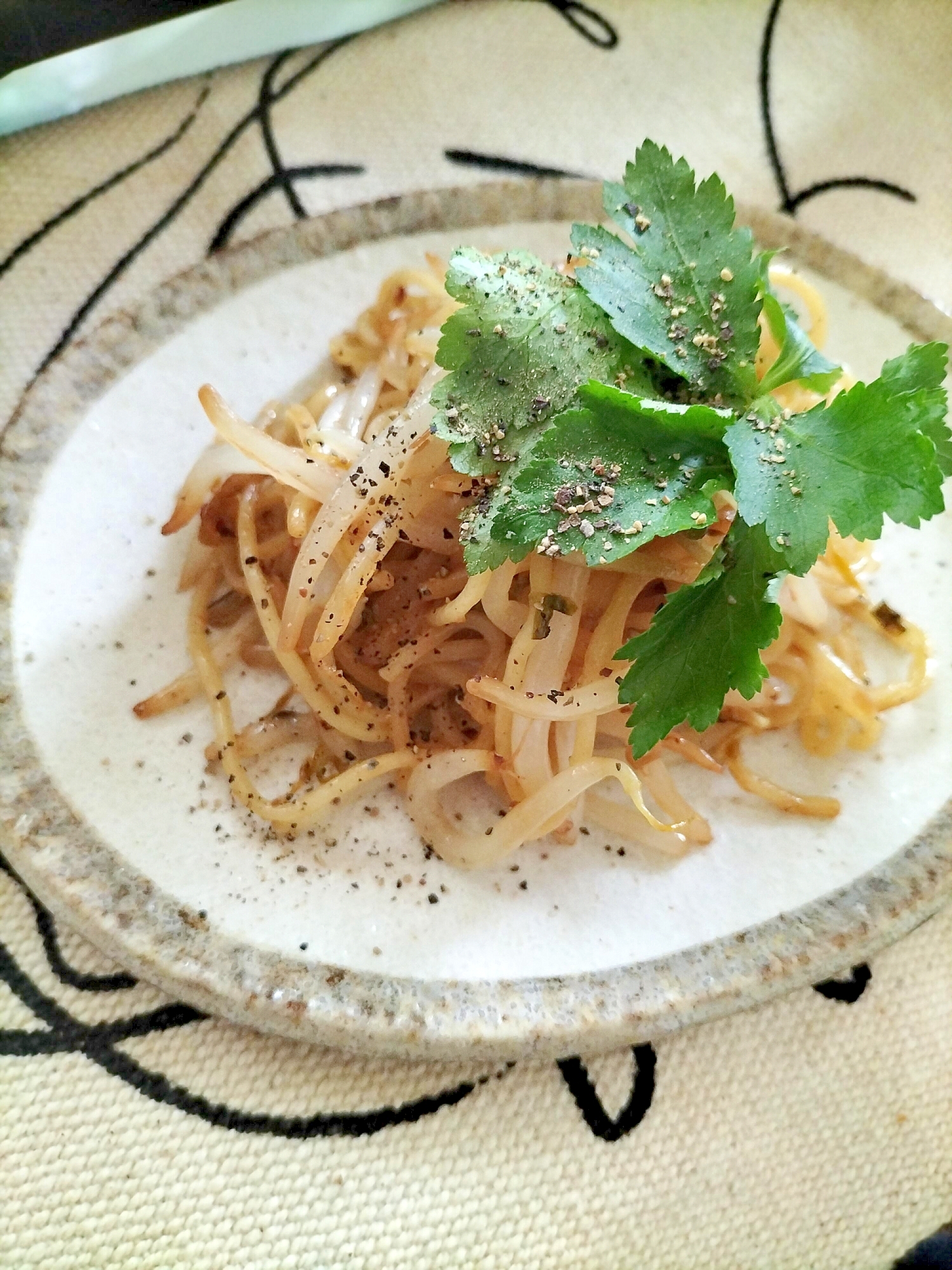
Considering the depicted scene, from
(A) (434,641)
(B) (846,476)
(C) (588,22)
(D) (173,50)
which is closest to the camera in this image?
(B) (846,476)

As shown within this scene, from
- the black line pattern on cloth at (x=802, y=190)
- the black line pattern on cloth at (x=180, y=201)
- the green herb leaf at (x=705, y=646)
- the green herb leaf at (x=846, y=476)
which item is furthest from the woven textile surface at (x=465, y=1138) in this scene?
the black line pattern on cloth at (x=802, y=190)

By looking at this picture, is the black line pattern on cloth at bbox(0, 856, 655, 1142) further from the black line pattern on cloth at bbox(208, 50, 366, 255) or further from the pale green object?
the pale green object

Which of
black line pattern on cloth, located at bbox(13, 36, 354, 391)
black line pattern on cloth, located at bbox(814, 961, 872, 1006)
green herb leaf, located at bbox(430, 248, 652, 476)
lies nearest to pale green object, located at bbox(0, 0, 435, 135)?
black line pattern on cloth, located at bbox(13, 36, 354, 391)

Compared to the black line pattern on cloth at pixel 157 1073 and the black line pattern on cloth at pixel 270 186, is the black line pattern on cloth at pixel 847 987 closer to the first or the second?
the black line pattern on cloth at pixel 157 1073

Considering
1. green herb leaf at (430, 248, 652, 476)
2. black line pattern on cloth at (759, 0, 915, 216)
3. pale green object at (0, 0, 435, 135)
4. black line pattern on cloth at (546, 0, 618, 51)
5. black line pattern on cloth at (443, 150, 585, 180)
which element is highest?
pale green object at (0, 0, 435, 135)

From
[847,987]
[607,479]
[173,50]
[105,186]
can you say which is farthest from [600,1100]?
[173,50]

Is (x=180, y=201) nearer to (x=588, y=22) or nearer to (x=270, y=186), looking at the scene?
(x=270, y=186)

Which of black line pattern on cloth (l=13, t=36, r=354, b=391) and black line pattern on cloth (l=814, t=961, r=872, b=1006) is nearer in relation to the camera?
black line pattern on cloth (l=814, t=961, r=872, b=1006)
